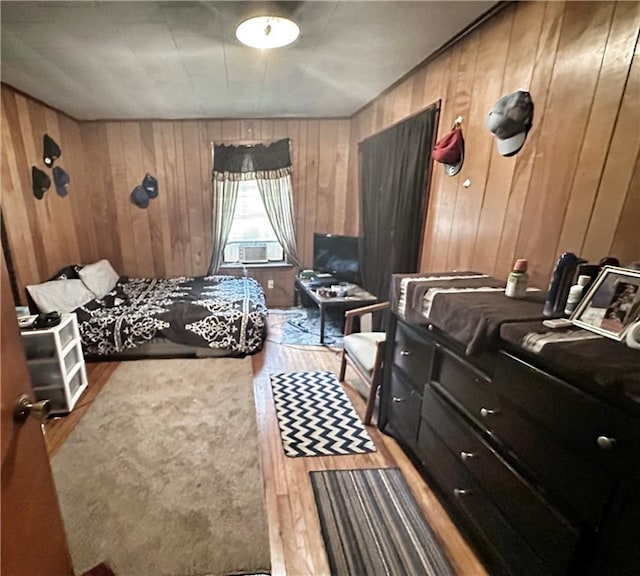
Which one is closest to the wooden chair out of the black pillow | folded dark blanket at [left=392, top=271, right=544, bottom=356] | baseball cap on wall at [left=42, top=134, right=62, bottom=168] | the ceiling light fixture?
folded dark blanket at [left=392, top=271, right=544, bottom=356]

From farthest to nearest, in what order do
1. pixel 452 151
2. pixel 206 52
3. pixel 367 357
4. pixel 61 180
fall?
pixel 61 180 → pixel 367 357 → pixel 206 52 → pixel 452 151

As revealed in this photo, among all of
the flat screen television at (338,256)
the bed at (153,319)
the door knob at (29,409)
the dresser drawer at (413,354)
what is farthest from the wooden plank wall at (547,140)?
the bed at (153,319)

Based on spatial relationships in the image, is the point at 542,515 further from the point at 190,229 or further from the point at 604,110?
the point at 190,229

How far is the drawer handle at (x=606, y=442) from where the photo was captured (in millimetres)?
809

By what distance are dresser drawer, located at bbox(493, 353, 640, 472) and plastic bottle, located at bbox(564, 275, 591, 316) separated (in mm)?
282

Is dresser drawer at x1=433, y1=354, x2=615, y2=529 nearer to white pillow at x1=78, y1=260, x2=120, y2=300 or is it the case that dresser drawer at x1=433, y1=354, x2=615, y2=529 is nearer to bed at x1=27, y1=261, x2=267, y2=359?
bed at x1=27, y1=261, x2=267, y2=359

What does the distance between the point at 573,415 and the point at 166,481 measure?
1903mm

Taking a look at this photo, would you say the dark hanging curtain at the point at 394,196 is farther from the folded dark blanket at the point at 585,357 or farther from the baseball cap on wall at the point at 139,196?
the baseball cap on wall at the point at 139,196

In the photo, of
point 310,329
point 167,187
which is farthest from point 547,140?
point 167,187

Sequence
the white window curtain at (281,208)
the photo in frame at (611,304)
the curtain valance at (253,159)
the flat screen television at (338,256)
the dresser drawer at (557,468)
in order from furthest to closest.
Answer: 1. the white window curtain at (281,208)
2. the curtain valance at (253,159)
3. the flat screen television at (338,256)
4. the photo in frame at (611,304)
5. the dresser drawer at (557,468)

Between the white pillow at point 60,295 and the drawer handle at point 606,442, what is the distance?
11.6 feet

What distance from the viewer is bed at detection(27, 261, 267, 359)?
300cm

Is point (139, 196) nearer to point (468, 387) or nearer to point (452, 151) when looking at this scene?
point (452, 151)

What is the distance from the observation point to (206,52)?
2225mm
